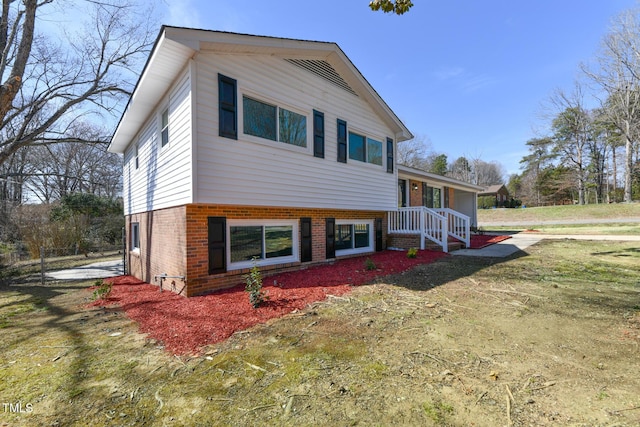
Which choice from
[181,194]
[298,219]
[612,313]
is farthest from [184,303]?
[612,313]

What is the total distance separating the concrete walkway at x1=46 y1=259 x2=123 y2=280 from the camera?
32.8 feet

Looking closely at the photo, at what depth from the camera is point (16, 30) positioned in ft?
33.8

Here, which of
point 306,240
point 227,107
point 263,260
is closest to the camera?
point 227,107

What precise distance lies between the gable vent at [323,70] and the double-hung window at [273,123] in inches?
55.9

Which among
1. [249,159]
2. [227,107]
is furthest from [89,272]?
[227,107]

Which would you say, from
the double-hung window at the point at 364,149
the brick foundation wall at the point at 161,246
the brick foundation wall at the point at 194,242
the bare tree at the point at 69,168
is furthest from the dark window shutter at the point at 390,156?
the bare tree at the point at 69,168

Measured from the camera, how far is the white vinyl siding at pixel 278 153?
567 centimetres

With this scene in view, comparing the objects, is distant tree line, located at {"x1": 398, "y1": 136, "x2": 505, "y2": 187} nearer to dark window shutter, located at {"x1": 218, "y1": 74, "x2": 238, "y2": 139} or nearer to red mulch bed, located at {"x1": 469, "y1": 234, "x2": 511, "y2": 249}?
red mulch bed, located at {"x1": 469, "y1": 234, "x2": 511, "y2": 249}

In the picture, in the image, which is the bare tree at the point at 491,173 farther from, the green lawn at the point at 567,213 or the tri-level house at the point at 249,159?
the tri-level house at the point at 249,159

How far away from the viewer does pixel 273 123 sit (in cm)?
684

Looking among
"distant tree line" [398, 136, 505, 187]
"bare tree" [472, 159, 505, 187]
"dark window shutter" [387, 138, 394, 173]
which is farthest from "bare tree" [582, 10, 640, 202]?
"bare tree" [472, 159, 505, 187]

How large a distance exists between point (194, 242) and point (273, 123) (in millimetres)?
3403

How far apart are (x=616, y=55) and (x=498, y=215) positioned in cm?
1776

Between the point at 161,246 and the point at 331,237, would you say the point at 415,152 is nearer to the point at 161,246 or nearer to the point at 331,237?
the point at 331,237
